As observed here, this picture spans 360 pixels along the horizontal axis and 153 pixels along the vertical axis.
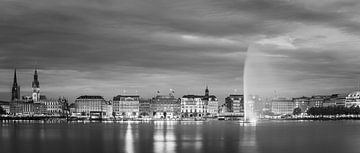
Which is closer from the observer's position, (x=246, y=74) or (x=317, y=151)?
(x=317, y=151)

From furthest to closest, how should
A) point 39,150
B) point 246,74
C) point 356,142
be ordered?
point 246,74 < point 356,142 < point 39,150

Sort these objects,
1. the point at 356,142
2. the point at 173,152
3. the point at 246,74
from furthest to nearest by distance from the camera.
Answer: the point at 246,74 < the point at 356,142 < the point at 173,152

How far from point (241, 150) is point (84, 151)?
15.4 metres

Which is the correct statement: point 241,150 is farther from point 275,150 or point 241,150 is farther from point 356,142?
point 356,142

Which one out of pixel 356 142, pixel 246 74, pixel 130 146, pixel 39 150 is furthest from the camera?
pixel 246 74

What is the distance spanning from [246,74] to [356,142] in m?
38.6

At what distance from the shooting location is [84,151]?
55625mm

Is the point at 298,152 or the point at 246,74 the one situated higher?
the point at 246,74

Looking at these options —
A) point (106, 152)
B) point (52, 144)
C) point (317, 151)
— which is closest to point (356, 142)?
point (317, 151)

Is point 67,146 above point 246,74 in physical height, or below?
below

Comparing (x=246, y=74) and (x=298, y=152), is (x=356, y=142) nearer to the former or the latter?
(x=298, y=152)

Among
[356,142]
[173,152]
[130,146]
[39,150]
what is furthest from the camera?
[356,142]

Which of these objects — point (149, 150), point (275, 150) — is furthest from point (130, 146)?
point (275, 150)

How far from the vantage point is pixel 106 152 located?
54.8m
